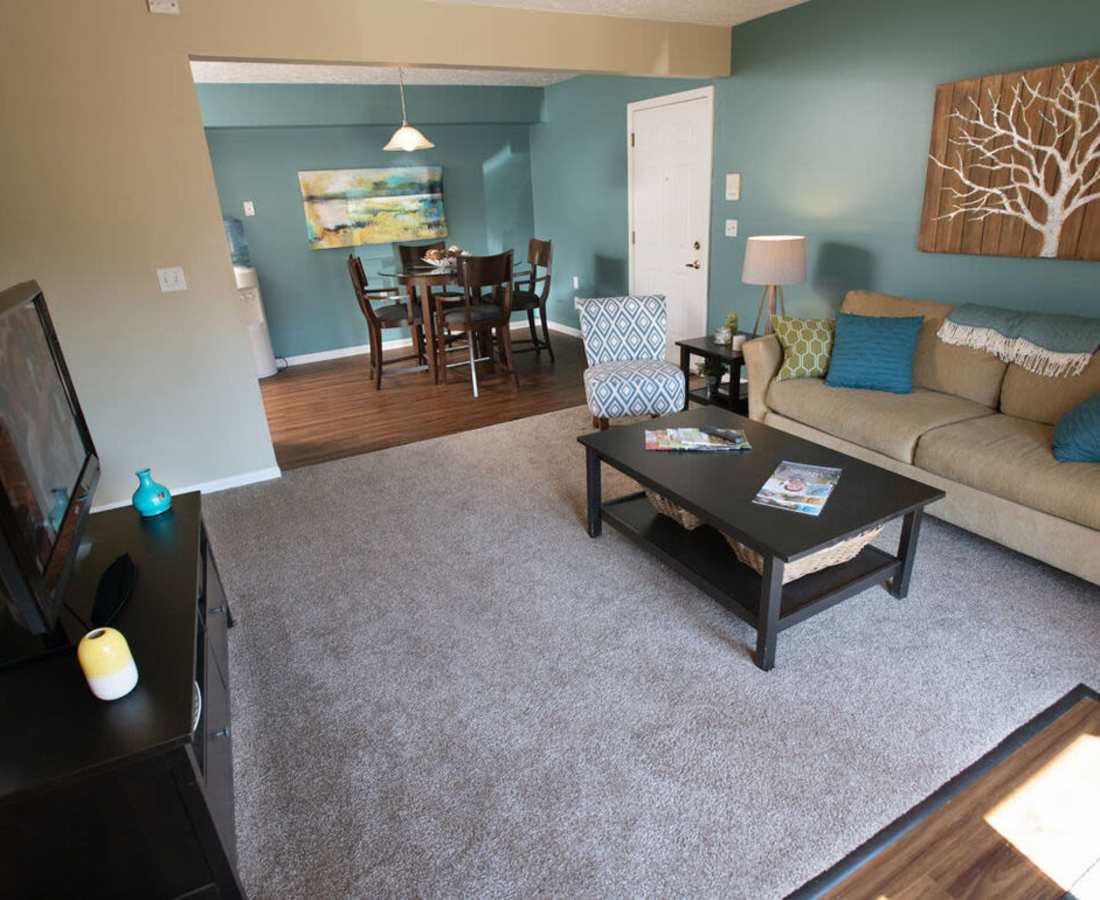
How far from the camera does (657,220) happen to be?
17.4ft

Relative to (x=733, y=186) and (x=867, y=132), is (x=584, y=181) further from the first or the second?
(x=867, y=132)

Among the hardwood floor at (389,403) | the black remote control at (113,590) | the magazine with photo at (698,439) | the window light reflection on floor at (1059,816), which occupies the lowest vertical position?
the window light reflection on floor at (1059,816)

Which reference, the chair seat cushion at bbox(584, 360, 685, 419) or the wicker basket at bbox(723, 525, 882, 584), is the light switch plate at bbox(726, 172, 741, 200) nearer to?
the chair seat cushion at bbox(584, 360, 685, 419)

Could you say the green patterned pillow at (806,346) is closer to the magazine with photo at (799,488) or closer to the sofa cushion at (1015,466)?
the sofa cushion at (1015,466)

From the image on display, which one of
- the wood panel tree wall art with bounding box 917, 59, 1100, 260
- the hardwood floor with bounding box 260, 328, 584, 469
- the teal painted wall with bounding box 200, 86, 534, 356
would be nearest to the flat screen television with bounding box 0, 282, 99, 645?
the hardwood floor with bounding box 260, 328, 584, 469

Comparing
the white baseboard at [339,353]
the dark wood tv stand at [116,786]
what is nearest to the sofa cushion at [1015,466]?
the dark wood tv stand at [116,786]

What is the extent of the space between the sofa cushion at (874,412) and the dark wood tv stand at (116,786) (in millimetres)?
2679

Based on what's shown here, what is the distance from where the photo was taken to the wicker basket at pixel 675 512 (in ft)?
Result: 8.02

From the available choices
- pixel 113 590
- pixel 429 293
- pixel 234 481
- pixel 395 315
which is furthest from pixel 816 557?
pixel 395 315

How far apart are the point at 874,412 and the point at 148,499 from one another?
9.36ft

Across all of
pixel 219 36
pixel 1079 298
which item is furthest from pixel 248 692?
pixel 1079 298

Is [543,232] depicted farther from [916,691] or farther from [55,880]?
[55,880]

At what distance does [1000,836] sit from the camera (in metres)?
1.50

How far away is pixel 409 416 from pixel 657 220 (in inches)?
99.8
